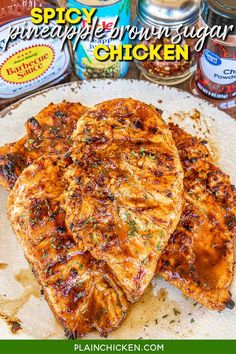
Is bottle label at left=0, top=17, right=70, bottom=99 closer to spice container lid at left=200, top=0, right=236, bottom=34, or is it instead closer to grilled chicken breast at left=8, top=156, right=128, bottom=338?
spice container lid at left=200, top=0, right=236, bottom=34

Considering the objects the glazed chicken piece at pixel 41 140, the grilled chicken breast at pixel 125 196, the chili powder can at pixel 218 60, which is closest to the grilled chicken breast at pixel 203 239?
the grilled chicken breast at pixel 125 196

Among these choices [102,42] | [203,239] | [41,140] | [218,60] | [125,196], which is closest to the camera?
[125,196]

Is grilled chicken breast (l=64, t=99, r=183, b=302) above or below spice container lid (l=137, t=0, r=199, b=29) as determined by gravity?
below

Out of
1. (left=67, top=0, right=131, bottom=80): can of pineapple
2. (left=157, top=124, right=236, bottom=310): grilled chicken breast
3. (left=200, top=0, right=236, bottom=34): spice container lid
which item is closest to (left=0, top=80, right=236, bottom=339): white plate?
(left=157, top=124, right=236, bottom=310): grilled chicken breast

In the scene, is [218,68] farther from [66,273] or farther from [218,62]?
[66,273]

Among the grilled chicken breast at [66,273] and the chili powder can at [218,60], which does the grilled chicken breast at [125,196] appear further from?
the chili powder can at [218,60]

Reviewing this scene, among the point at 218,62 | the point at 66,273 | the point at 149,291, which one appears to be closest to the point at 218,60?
the point at 218,62

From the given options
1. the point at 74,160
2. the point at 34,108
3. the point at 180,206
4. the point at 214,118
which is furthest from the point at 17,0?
the point at 180,206
